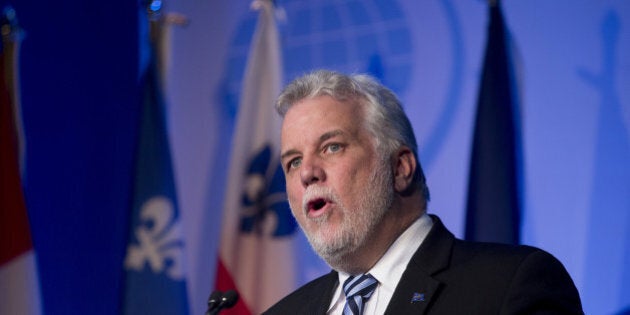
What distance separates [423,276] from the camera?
7.72 feet

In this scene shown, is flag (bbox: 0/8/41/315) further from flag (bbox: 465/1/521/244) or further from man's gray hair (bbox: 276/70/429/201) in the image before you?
flag (bbox: 465/1/521/244)

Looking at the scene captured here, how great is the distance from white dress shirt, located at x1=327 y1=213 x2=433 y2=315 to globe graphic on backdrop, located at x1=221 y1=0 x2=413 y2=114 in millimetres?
1796

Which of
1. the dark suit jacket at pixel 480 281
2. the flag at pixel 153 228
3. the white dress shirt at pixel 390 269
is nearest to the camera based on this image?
the dark suit jacket at pixel 480 281

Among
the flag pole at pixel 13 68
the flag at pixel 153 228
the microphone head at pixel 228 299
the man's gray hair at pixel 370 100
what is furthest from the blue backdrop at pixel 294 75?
the microphone head at pixel 228 299

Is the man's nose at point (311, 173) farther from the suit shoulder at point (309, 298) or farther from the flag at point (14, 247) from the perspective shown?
the flag at point (14, 247)

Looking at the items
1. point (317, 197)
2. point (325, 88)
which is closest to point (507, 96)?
point (325, 88)

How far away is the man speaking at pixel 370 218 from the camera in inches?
89.4

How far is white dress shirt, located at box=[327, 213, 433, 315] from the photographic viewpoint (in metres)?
2.43

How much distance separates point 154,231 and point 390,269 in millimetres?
2042

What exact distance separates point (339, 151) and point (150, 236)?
1.93 metres

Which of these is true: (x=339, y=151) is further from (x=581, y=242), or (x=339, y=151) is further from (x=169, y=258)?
(x=169, y=258)

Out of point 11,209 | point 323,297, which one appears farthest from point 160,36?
point 323,297

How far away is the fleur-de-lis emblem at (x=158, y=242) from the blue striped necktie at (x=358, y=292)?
1.81m

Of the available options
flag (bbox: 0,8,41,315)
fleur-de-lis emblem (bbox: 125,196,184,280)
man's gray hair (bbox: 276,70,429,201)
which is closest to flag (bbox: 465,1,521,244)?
man's gray hair (bbox: 276,70,429,201)
